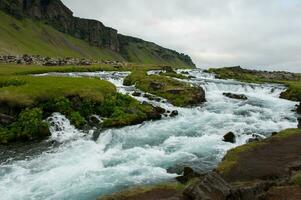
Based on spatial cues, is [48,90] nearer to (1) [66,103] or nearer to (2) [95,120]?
(1) [66,103]

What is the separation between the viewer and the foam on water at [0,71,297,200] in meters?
26.0

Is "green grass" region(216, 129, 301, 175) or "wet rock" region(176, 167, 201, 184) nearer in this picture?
"wet rock" region(176, 167, 201, 184)

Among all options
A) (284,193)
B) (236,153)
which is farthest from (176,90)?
(284,193)

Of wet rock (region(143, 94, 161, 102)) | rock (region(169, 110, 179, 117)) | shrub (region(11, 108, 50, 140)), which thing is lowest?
shrub (region(11, 108, 50, 140))

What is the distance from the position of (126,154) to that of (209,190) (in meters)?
15.2

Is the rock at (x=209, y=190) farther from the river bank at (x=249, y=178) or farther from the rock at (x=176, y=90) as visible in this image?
the rock at (x=176, y=90)

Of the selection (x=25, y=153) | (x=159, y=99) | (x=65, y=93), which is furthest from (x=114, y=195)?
(x=159, y=99)

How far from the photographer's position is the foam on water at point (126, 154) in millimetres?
25969

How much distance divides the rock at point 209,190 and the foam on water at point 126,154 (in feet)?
24.3

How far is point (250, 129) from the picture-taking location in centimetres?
4275

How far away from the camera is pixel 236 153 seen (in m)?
28.1

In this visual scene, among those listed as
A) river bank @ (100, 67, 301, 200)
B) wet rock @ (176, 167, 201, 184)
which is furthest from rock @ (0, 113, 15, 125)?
river bank @ (100, 67, 301, 200)

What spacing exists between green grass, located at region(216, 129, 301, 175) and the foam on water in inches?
87.2

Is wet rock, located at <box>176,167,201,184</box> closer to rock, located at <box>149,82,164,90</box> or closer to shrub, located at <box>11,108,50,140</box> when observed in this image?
shrub, located at <box>11,108,50,140</box>
